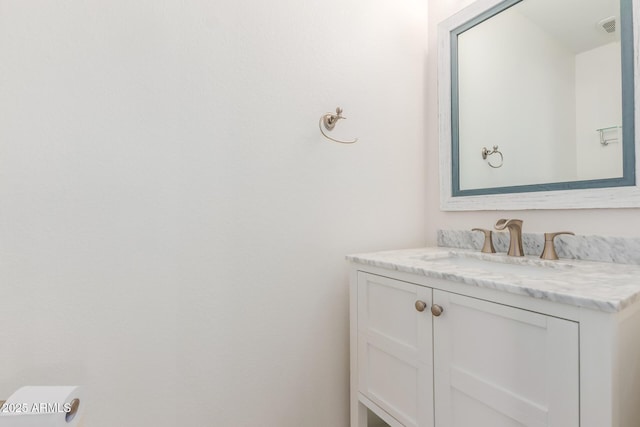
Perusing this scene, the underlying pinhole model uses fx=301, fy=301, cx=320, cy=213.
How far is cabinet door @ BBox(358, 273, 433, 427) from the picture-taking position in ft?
2.97

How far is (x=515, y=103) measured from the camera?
1275mm

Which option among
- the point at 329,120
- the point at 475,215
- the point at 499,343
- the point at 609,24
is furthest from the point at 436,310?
the point at 609,24

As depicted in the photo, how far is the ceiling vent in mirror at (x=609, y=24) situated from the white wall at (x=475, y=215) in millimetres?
583

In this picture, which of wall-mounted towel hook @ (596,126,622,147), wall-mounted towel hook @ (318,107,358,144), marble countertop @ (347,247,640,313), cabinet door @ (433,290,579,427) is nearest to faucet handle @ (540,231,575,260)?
marble countertop @ (347,247,640,313)

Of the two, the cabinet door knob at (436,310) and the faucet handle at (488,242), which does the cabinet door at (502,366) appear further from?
the faucet handle at (488,242)

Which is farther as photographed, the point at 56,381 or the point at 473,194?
the point at 473,194

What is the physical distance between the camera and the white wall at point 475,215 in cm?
97

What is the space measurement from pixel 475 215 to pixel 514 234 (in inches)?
9.7

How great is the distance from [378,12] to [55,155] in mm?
1407

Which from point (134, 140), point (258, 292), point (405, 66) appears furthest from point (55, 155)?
point (405, 66)

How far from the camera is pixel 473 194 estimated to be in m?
1.38

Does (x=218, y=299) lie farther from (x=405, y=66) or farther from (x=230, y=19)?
(x=405, y=66)

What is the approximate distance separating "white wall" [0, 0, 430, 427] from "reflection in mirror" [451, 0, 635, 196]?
40cm

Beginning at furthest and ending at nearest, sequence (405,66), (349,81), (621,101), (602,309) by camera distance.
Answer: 1. (405,66)
2. (349,81)
3. (621,101)
4. (602,309)
